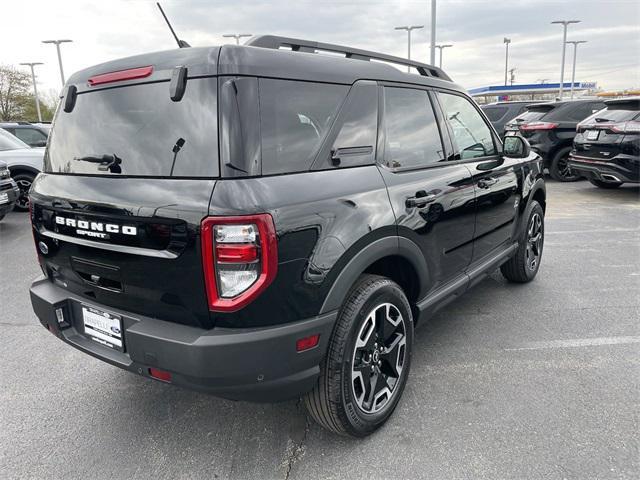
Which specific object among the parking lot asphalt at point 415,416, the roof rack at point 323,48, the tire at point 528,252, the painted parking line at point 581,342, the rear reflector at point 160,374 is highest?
the roof rack at point 323,48

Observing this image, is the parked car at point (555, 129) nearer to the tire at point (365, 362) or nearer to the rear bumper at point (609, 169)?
the rear bumper at point (609, 169)

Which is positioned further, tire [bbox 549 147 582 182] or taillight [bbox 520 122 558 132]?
tire [bbox 549 147 582 182]

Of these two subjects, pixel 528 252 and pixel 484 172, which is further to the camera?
pixel 528 252

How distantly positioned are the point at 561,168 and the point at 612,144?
9.53 ft

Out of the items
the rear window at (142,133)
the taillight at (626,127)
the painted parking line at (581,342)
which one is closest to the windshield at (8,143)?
the rear window at (142,133)

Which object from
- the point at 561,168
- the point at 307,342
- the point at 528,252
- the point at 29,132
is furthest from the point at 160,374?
the point at 29,132

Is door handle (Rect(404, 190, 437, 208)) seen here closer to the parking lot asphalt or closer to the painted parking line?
the parking lot asphalt

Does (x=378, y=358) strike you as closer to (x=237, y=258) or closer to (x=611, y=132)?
(x=237, y=258)

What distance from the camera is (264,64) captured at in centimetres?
198

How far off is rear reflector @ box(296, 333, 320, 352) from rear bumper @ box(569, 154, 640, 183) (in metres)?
8.45

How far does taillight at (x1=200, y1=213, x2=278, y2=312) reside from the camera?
179 cm

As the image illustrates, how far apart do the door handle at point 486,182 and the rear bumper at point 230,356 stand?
1784 mm

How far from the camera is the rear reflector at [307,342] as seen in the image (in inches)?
77.8

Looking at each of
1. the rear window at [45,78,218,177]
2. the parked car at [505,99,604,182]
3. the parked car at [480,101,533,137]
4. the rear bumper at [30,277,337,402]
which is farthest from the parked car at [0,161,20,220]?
the parked car at [480,101,533,137]
